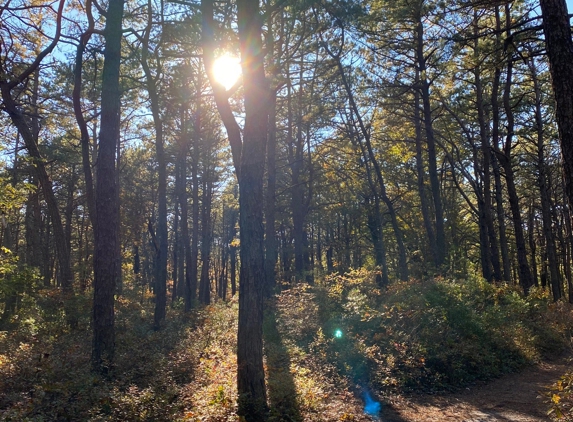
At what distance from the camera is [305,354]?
33.8 feet

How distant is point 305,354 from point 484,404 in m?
4.13

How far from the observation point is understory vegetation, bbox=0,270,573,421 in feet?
20.7

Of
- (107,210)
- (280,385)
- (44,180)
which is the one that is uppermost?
(44,180)

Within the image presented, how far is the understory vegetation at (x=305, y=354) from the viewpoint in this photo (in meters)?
6.30

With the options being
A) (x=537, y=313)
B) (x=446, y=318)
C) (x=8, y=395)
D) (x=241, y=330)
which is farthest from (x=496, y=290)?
(x=8, y=395)

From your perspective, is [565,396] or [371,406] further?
[371,406]

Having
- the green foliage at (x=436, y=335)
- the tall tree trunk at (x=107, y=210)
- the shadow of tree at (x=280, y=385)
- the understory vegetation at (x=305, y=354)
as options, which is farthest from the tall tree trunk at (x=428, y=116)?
the tall tree trunk at (x=107, y=210)

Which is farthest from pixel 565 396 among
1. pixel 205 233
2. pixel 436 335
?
pixel 205 233

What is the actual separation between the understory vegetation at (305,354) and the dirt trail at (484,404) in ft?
1.30

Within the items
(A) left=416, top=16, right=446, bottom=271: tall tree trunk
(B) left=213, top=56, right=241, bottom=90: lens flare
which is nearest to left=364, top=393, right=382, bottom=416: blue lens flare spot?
(B) left=213, top=56, right=241, bottom=90: lens flare

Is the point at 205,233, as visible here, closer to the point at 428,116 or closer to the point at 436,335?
the point at 428,116

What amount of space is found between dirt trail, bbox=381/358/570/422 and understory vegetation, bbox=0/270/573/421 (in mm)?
396

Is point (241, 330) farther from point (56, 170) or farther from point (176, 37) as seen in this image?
point (56, 170)

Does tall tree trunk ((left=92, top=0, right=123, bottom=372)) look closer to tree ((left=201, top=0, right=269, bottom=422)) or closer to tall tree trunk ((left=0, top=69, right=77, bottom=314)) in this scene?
tree ((left=201, top=0, right=269, bottom=422))
